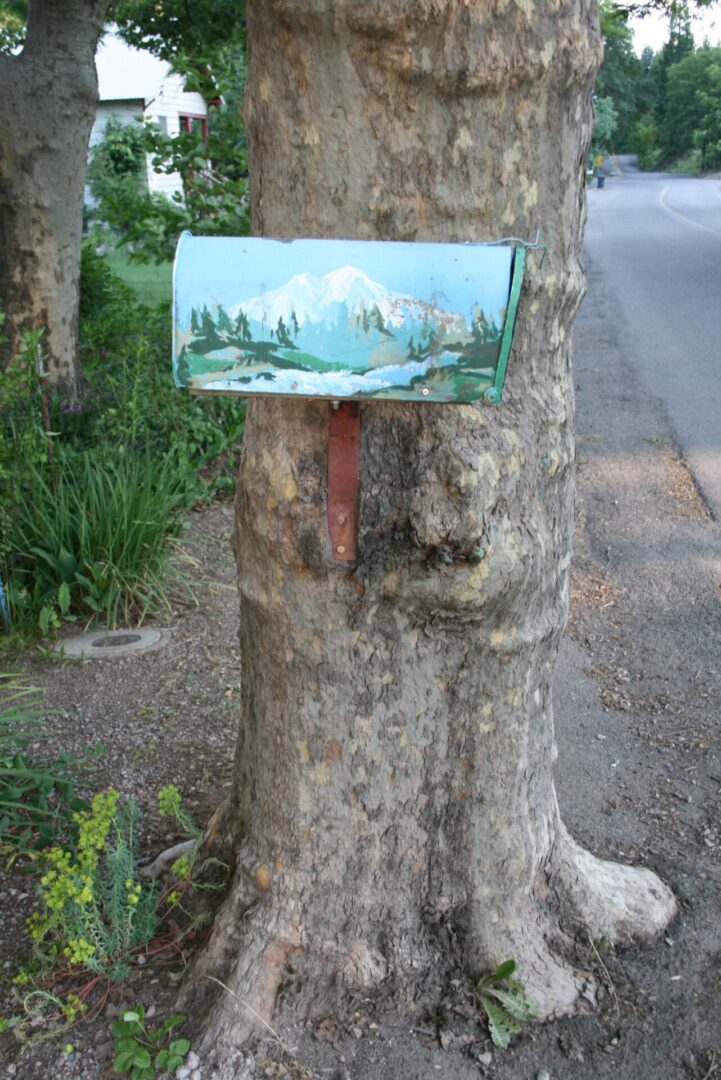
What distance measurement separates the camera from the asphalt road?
7.62 metres

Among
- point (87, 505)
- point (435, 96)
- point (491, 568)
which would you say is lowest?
point (87, 505)

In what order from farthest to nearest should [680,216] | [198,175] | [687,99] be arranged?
[687,99] → [680,216] → [198,175]

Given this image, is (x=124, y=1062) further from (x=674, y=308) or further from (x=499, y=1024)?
(x=674, y=308)

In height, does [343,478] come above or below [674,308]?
above

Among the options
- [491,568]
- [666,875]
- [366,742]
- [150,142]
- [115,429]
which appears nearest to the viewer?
[491,568]

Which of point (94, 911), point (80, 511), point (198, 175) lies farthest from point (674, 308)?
point (94, 911)

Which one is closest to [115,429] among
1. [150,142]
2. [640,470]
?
[150,142]

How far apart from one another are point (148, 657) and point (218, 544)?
4.34 ft

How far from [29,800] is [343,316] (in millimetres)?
2190

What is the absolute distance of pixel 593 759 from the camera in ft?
11.7

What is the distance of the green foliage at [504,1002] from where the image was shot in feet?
7.57

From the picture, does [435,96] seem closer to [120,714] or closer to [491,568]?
[491,568]

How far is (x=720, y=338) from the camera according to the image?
10656mm

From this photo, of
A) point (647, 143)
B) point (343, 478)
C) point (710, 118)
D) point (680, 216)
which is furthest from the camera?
point (647, 143)
